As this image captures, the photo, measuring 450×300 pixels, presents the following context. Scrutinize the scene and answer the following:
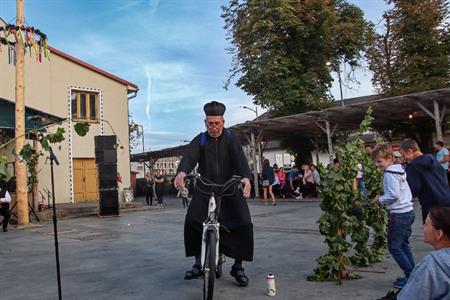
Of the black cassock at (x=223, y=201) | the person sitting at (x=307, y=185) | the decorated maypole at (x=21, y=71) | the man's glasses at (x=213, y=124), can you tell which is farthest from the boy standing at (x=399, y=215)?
the person sitting at (x=307, y=185)

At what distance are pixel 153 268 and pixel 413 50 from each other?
28.0m

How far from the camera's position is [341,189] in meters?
5.20

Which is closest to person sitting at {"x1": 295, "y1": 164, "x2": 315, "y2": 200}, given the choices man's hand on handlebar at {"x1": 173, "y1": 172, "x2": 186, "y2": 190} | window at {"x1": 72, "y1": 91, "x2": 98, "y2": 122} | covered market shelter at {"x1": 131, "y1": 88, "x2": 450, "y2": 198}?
covered market shelter at {"x1": 131, "y1": 88, "x2": 450, "y2": 198}

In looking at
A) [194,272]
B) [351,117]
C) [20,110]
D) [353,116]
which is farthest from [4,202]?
[351,117]

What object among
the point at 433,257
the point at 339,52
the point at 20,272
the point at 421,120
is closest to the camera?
the point at 433,257

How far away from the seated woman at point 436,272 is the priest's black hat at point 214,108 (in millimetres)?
3119

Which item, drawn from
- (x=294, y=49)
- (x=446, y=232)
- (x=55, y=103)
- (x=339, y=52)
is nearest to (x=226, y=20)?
(x=294, y=49)

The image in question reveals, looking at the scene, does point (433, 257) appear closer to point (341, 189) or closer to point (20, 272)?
point (341, 189)

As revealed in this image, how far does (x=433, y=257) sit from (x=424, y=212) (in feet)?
10.0

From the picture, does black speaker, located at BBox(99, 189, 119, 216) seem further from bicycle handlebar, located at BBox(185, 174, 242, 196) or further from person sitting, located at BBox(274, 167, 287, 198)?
bicycle handlebar, located at BBox(185, 174, 242, 196)

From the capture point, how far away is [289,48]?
1109 inches

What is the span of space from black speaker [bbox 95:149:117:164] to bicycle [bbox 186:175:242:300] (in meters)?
12.6

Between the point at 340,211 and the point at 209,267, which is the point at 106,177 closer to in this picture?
the point at 340,211

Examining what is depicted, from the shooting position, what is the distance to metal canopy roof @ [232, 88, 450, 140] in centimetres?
1766
